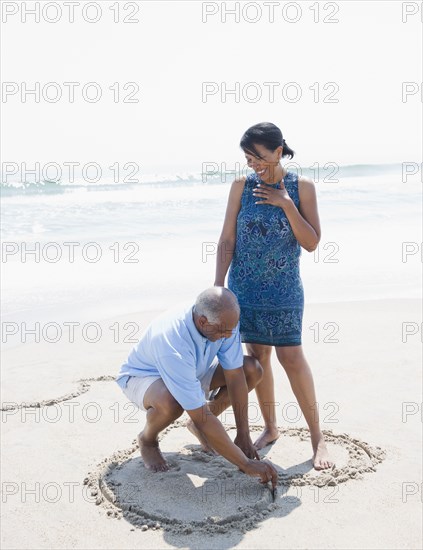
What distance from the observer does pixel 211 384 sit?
3664mm

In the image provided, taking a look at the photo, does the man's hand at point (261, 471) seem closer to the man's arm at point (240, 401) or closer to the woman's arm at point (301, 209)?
the man's arm at point (240, 401)

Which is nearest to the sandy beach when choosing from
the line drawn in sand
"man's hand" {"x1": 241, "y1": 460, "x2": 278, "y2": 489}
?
the line drawn in sand

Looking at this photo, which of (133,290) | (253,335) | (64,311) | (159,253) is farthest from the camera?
(159,253)

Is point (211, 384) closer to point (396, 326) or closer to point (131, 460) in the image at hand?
point (131, 460)

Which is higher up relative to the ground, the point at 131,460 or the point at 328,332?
the point at 328,332

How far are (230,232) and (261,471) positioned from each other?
49.2 inches

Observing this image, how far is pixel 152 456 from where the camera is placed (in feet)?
11.9

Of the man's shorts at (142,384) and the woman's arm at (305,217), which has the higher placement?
the woman's arm at (305,217)

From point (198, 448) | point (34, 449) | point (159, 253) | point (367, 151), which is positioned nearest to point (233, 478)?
point (198, 448)

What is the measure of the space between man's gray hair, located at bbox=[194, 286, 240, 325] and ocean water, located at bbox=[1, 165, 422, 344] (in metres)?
3.66

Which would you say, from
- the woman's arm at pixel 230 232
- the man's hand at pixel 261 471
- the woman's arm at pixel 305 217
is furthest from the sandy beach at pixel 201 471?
the woman's arm at pixel 305 217

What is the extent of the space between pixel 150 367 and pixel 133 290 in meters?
4.37

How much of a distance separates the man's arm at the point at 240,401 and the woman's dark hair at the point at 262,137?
3.54 feet

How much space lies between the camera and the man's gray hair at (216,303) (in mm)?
3152
